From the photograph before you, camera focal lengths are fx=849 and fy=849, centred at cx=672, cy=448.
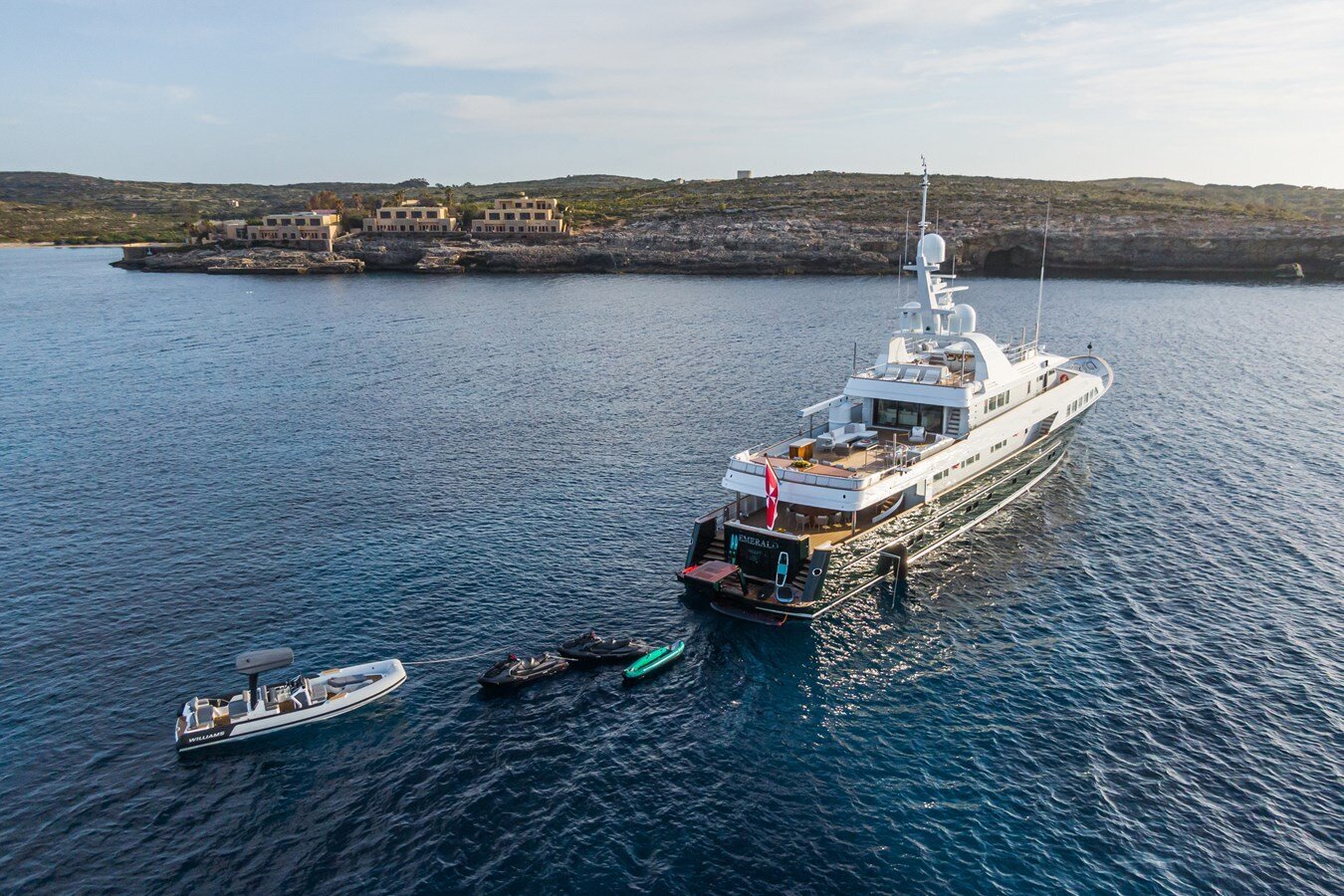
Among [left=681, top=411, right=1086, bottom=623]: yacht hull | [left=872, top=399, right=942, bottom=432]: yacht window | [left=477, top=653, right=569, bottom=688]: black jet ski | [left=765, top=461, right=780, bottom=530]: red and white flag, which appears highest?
[left=872, top=399, right=942, bottom=432]: yacht window

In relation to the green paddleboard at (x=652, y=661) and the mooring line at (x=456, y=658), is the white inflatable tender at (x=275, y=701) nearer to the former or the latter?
the mooring line at (x=456, y=658)

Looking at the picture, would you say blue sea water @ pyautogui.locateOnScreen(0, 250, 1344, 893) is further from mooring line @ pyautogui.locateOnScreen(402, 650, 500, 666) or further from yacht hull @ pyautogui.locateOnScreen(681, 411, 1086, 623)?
yacht hull @ pyautogui.locateOnScreen(681, 411, 1086, 623)

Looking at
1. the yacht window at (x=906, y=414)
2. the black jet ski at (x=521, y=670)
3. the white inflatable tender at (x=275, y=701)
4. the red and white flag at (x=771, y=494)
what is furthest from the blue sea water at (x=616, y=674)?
the yacht window at (x=906, y=414)

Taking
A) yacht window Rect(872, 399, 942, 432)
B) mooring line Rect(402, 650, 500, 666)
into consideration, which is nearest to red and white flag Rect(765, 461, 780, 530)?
mooring line Rect(402, 650, 500, 666)

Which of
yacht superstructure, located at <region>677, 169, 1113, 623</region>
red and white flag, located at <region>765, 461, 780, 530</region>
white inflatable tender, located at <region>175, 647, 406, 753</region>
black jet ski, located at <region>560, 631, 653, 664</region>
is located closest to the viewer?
white inflatable tender, located at <region>175, 647, 406, 753</region>

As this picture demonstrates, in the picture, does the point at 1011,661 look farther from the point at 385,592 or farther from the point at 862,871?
the point at 385,592

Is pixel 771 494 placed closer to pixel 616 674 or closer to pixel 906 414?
pixel 616 674
